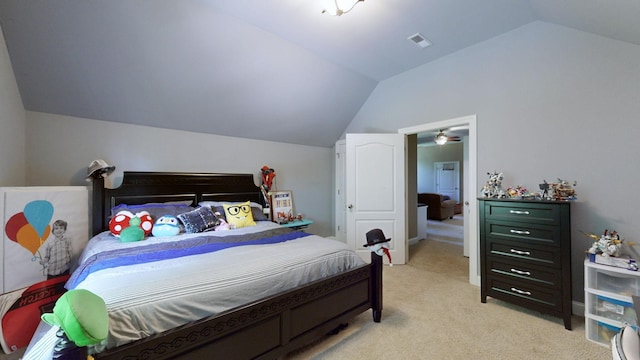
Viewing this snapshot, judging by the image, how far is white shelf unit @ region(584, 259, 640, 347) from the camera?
1.88m

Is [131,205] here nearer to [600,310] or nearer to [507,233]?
[507,233]

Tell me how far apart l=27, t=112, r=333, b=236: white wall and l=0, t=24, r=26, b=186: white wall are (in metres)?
0.12

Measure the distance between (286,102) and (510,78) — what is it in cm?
288

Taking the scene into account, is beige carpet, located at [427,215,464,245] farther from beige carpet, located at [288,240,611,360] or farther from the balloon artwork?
the balloon artwork

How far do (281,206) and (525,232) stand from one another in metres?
3.27

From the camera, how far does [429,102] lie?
361 centimetres

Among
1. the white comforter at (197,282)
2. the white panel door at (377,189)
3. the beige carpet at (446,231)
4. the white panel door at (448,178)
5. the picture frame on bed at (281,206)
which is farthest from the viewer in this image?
the white panel door at (448,178)

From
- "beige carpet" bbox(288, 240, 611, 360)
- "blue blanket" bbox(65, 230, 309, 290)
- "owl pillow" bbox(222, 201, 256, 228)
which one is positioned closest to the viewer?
"blue blanket" bbox(65, 230, 309, 290)

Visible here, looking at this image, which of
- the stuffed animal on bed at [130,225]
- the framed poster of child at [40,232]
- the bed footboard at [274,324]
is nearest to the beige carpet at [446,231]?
the bed footboard at [274,324]

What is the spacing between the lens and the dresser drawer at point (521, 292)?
2240 millimetres

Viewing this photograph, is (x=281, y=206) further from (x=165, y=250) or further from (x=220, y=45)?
(x=220, y=45)

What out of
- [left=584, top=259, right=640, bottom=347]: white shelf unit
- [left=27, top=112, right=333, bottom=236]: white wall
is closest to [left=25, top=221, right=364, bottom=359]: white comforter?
[left=27, top=112, right=333, bottom=236]: white wall

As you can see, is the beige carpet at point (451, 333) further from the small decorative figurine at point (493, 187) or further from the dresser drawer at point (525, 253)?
the small decorative figurine at point (493, 187)

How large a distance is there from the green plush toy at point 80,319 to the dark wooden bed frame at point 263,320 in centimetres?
14
